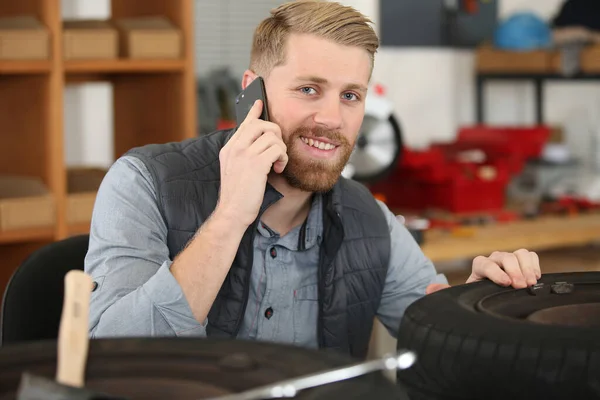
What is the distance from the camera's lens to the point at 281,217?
1.77 m

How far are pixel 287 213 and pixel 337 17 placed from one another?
37 cm

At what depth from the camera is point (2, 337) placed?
5.22ft

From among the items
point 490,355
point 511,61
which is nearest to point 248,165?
point 490,355

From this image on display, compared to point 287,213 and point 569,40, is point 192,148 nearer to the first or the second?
point 287,213

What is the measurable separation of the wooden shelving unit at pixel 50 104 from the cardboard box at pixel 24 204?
0.03m

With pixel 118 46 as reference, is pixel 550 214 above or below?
below

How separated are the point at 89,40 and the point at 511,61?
6.72 ft

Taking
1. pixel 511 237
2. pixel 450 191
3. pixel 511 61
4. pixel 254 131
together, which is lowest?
pixel 511 237

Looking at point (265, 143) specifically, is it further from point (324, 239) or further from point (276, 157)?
point (324, 239)

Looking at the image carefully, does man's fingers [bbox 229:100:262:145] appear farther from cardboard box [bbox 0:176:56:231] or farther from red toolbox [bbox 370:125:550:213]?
red toolbox [bbox 370:125:550:213]

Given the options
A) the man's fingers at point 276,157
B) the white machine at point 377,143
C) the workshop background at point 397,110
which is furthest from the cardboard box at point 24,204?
the man's fingers at point 276,157

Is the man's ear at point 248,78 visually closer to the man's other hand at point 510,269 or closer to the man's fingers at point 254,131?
the man's fingers at point 254,131

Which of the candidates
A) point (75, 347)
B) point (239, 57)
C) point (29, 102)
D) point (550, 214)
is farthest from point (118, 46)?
point (75, 347)

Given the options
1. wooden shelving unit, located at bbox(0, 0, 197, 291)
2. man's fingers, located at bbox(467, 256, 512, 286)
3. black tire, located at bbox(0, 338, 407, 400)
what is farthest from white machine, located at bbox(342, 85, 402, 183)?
black tire, located at bbox(0, 338, 407, 400)
